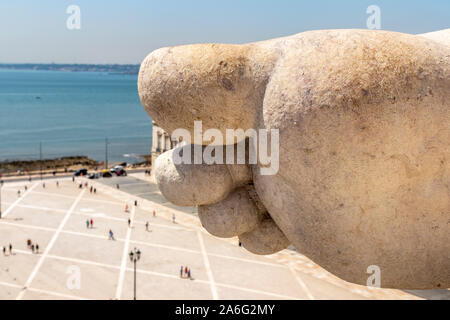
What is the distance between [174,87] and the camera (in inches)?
171

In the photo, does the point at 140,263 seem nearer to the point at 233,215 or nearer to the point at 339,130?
the point at 233,215

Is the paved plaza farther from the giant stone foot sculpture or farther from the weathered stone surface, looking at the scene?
the giant stone foot sculpture

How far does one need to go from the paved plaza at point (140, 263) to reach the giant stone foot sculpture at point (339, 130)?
16.7m

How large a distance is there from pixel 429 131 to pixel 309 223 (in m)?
1.23

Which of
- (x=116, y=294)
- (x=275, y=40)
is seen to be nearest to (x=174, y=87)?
(x=275, y=40)

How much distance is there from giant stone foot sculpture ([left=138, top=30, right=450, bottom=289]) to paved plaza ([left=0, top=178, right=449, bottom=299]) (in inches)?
659

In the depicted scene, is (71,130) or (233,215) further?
(71,130)

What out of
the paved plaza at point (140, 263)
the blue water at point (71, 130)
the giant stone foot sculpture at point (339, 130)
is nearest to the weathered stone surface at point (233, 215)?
the giant stone foot sculpture at point (339, 130)

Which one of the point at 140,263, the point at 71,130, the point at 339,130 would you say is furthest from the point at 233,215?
the point at 71,130

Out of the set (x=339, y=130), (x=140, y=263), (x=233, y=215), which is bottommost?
(x=140, y=263)

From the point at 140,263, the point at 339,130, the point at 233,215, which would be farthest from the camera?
the point at 140,263

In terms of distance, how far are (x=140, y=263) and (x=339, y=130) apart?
73.4ft

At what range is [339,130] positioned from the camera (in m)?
3.89

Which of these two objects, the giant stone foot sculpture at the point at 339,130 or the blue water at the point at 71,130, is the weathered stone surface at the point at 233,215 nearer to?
the giant stone foot sculpture at the point at 339,130
